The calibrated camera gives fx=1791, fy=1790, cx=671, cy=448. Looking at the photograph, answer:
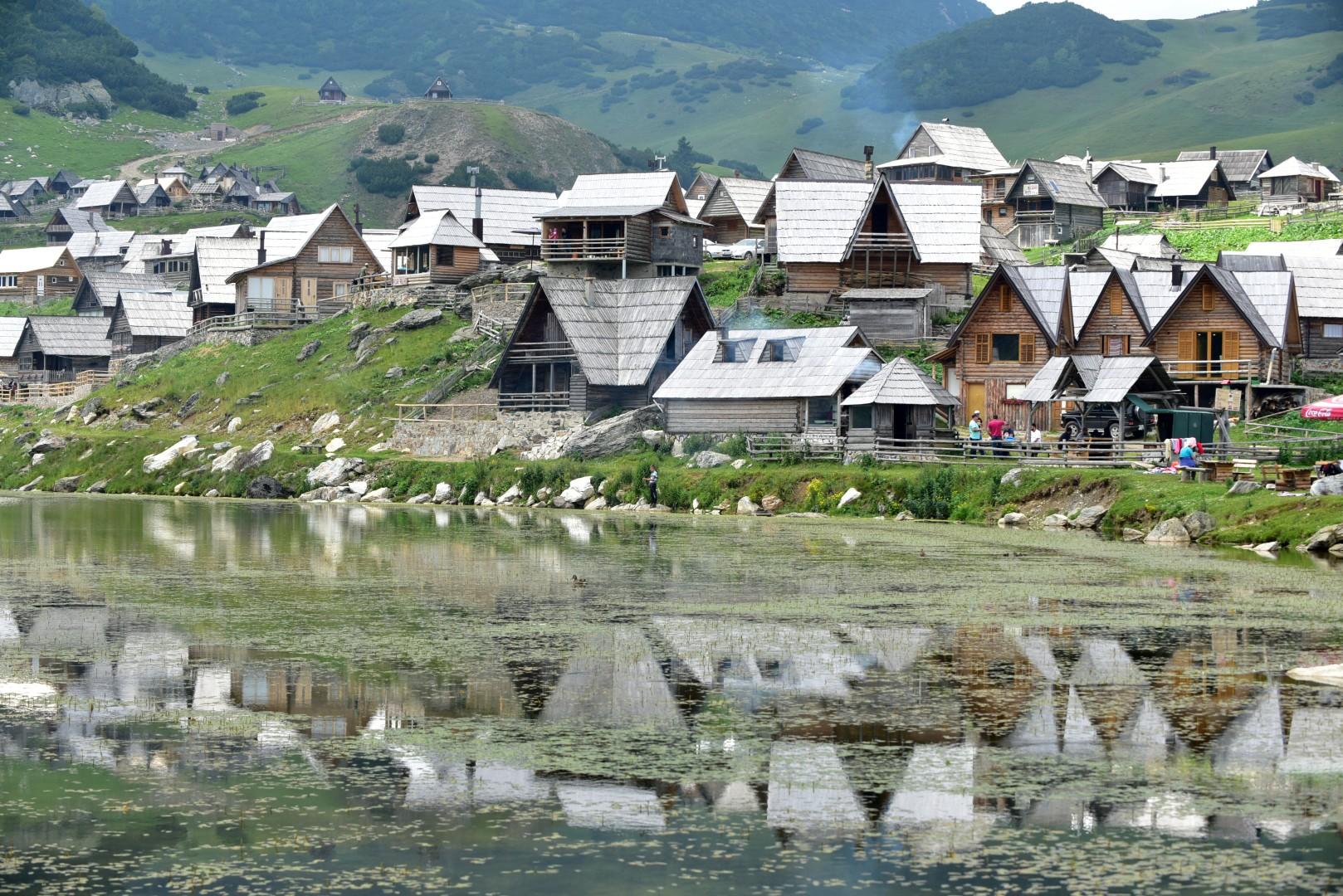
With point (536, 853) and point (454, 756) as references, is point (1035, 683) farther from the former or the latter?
point (536, 853)

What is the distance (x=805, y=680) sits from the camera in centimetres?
2841

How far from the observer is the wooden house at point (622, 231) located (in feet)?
310

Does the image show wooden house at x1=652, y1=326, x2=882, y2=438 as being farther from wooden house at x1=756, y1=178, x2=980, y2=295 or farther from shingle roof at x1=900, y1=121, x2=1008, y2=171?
shingle roof at x1=900, y1=121, x2=1008, y2=171

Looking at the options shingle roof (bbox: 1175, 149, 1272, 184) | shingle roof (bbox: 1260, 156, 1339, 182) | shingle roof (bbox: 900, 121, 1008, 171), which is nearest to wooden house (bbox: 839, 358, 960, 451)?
shingle roof (bbox: 900, 121, 1008, 171)

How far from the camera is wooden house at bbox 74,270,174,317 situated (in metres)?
130

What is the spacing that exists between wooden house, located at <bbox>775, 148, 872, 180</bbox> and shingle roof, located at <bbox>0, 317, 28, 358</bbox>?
50792 mm

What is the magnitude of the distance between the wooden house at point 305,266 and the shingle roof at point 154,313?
7811mm

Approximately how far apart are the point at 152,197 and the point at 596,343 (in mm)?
130762

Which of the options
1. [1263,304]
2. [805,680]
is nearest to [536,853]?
[805,680]

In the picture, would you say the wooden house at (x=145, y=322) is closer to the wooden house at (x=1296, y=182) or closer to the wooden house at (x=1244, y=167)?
the wooden house at (x=1296, y=182)


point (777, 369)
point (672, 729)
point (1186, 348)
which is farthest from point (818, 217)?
point (672, 729)

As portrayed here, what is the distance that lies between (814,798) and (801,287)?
70775 millimetres

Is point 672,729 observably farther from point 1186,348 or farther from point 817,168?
point 817,168

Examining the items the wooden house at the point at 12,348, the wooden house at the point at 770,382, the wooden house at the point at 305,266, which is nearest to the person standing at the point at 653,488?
the wooden house at the point at 770,382
